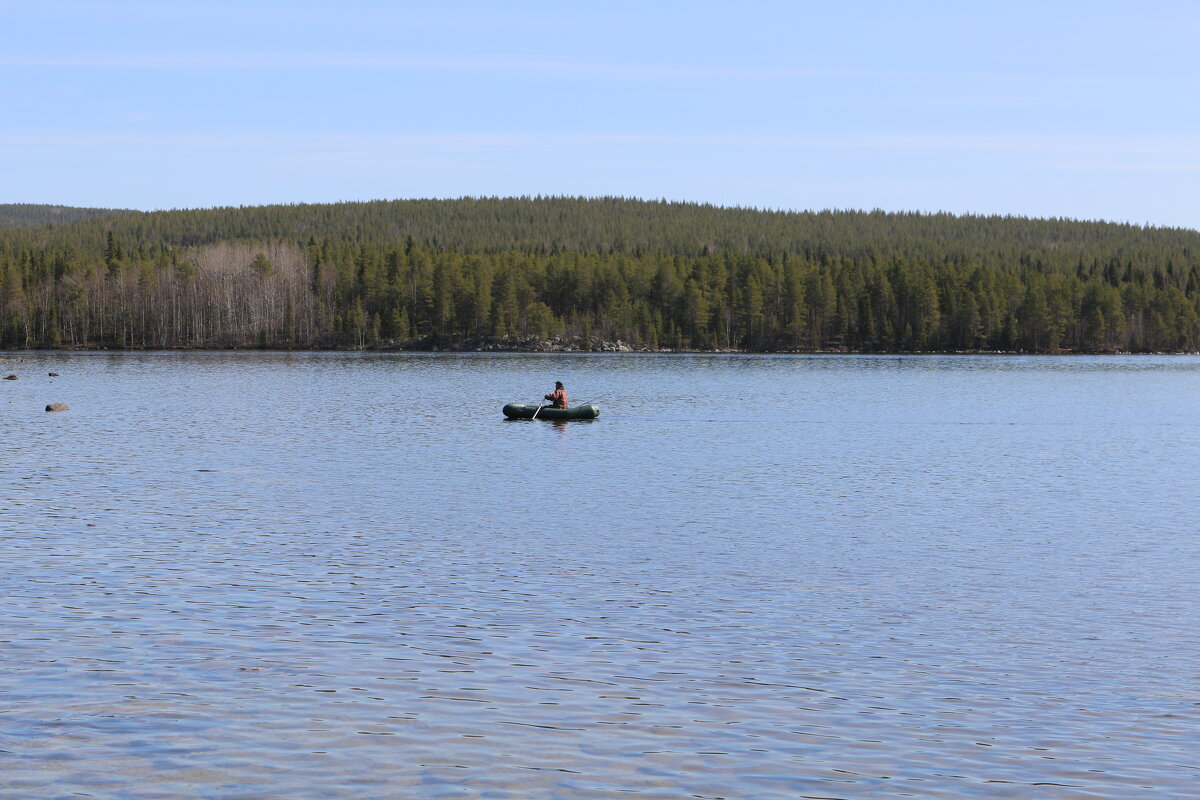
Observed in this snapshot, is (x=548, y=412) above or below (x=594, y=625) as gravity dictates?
above

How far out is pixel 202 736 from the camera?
13.4m

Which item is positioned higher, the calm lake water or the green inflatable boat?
the green inflatable boat

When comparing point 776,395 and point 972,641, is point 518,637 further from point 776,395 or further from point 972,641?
point 776,395

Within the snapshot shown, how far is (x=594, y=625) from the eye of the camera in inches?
749

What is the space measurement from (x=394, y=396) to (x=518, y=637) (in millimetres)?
71575

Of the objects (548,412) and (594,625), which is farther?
(548,412)

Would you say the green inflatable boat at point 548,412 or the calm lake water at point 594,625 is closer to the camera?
the calm lake water at point 594,625

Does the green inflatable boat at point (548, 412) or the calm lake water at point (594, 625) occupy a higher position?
the green inflatable boat at point (548, 412)

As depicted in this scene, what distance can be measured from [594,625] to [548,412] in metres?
44.1

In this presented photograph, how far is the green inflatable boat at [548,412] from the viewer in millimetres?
63062

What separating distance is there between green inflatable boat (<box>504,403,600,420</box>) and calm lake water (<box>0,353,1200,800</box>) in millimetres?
14964

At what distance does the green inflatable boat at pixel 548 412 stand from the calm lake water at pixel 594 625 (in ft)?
49.1

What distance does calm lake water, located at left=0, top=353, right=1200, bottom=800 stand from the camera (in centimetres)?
1271

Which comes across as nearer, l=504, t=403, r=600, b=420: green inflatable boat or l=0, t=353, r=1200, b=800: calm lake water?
l=0, t=353, r=1200, b=800: calm lake water
